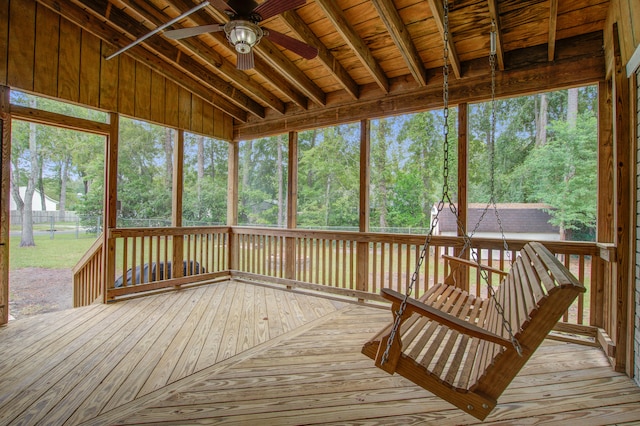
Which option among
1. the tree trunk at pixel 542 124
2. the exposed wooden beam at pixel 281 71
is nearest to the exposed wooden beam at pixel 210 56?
the exposed wooden beam at pixel 281 71

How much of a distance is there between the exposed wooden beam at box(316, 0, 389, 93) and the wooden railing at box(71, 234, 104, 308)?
12.2ft

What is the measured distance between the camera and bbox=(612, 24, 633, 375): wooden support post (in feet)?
7.10

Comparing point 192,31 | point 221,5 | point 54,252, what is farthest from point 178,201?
point 221,5

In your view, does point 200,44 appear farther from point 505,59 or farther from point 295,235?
point 505,59

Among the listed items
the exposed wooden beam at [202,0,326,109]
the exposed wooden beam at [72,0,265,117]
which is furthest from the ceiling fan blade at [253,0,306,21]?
the exposed wooden beam at [72,0,265,117]

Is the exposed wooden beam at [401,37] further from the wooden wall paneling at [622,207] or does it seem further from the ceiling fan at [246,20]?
the wooden wall paneling at [622,207]

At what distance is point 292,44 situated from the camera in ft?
7.93

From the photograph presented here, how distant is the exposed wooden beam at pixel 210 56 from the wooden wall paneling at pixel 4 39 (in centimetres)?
103

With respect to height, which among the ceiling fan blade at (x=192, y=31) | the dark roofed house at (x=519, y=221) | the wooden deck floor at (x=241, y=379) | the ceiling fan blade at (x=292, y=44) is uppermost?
the ceiling fan blade at (x=192, y=31)

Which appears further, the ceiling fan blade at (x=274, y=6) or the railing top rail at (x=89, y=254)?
the railing top rail at (x=89, y=254)

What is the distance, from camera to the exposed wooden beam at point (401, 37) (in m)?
2.50

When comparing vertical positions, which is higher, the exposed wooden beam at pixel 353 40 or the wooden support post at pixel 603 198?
the exposed wooden beam at pixel 353 40

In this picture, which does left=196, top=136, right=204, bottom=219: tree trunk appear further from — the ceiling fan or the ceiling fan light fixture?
the ceiling fan light fixture

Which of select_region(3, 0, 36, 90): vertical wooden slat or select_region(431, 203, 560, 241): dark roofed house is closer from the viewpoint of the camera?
select_region(3, 0, 36, 90): vertical wooden slat
